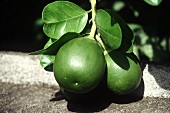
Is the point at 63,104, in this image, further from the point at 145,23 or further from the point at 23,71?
the point at 145,23

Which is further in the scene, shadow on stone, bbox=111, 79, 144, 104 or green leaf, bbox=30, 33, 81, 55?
shadow on stone, bbox=111, 79, 144, 104

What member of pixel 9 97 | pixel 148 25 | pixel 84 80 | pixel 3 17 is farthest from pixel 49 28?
pixel 3 17

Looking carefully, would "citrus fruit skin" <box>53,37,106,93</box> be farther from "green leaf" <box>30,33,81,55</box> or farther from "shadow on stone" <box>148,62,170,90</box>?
"shadow on stone" <box>148,62,170,90</box>

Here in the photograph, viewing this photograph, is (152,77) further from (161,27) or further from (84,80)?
(161,27)

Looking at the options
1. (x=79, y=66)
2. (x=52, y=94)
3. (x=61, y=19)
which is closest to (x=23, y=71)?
(x=52, y=94)

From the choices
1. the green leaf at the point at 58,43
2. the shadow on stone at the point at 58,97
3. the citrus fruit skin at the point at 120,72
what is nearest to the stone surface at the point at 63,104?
the shadow on stone at the point at 58,97

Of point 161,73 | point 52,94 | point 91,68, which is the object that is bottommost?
point 52,94

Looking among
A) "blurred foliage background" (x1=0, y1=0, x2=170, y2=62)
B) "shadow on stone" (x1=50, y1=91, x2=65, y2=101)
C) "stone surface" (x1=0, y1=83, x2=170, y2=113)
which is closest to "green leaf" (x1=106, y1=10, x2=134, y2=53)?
"stone surface" (x1=0, y1=83, x2=170, y2=113)
